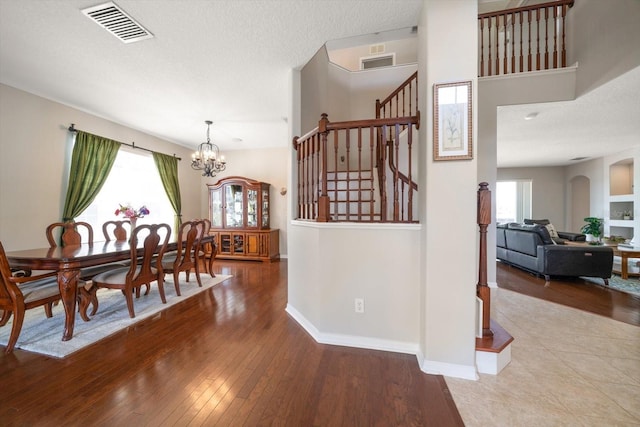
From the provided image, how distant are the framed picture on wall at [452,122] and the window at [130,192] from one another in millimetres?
5094

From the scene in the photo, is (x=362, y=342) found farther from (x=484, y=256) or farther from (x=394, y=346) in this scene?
(x=484, y=256)

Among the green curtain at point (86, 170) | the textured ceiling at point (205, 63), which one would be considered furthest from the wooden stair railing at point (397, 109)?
the green curtain at point (86, 170)

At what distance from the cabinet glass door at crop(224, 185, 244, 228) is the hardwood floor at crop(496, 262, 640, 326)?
521cm

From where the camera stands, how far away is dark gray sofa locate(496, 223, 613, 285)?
12.0 feet

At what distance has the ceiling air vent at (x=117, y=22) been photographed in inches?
73.9

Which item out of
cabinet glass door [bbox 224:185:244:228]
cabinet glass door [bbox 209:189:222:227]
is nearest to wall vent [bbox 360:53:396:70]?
cabinet glass door [bbox 224:185:244:228]

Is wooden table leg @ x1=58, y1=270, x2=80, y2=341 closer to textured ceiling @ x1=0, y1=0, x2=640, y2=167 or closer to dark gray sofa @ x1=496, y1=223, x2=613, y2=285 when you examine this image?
textured ceiling @ x1=0, y1=0, x2=640, y2=167

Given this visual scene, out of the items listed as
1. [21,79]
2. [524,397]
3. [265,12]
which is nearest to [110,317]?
[21,79]

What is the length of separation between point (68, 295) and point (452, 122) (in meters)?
3.45

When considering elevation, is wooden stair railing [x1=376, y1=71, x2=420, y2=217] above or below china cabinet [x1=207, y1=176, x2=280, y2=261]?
above

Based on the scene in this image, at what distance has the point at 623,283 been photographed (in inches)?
147

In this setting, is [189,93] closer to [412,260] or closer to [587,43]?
[412,260]

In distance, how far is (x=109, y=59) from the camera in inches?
98.9

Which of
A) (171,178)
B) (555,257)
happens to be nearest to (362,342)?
(555,257)
